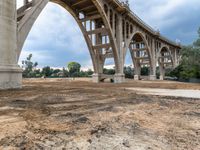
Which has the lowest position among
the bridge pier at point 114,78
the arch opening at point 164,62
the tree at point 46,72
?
the bridge pier at point 114,78

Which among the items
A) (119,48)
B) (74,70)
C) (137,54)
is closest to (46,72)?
(74,70)

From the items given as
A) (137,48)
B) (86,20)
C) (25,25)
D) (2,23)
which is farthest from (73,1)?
(137,48)

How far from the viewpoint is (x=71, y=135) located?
313 centimetres

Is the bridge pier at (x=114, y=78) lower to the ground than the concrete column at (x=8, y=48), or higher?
lower

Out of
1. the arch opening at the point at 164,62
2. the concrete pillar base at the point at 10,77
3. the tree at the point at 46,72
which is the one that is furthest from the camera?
the tree at the point at 46,72

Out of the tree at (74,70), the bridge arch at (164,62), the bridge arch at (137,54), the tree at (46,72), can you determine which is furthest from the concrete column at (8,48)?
the tree at (46,72)

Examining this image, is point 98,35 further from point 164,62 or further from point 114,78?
point 164,62

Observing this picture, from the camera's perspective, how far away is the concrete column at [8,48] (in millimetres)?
10609

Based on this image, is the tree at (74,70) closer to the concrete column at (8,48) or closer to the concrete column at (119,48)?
the concrete column at (119,48)

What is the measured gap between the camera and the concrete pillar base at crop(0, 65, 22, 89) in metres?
10.4

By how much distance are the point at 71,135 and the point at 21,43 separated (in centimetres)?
1217

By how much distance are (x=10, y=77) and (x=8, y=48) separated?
1.79m

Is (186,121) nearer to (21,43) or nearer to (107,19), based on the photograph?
(21,43)

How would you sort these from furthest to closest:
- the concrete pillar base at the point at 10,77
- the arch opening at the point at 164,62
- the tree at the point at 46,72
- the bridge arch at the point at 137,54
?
1. the tree at the point at 46,72
2. the arch opening at the point at 164,62
3. the bridge arch at the point at 137,54
4. the concrete pillar base at the point at 10,77
